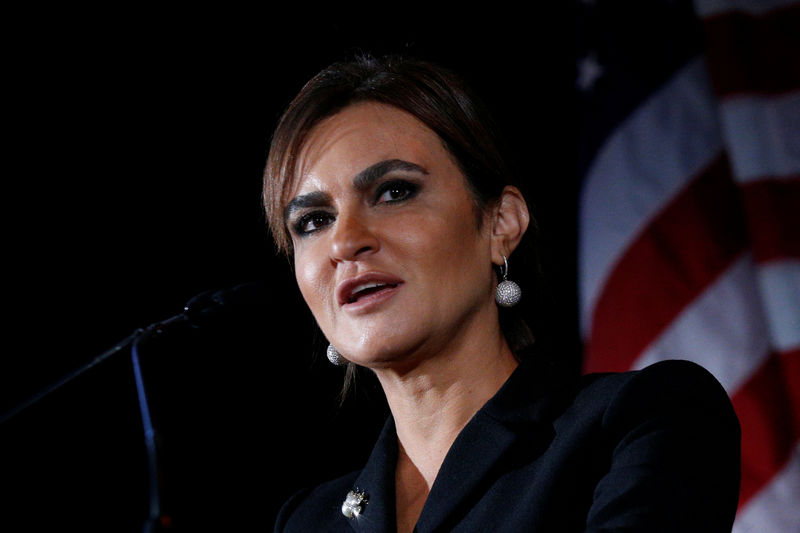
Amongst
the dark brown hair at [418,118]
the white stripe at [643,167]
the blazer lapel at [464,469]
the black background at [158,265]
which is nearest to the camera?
the blazer lapel at [464,469]

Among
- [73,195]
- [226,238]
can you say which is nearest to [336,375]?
[226,238]

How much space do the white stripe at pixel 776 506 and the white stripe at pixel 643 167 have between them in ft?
2.83

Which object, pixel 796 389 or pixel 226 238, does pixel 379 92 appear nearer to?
pixel 226 238

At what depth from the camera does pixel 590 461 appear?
1546 millimetres

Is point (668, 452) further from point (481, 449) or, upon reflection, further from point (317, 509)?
point (317, 509)

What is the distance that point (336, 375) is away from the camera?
10.6 feet

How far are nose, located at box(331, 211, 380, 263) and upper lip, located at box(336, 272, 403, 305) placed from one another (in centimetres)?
5

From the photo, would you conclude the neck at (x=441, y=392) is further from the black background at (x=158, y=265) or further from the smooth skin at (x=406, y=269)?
the black background at (x=158, y=265)

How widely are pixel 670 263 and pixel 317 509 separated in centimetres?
181

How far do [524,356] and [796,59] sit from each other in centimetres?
193

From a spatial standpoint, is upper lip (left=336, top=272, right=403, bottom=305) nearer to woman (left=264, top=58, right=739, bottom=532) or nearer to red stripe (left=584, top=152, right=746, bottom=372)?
woman (left=264, top=58, right=739, bottom=532)

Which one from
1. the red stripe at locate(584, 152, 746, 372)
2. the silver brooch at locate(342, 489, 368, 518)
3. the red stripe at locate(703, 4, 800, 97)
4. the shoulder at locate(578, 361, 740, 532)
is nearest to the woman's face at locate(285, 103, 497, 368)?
the silver brooch at locate(342, 489, 368, 518)

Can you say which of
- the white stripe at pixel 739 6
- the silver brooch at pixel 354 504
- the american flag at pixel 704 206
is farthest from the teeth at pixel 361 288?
the white stripe at pixel 739 6

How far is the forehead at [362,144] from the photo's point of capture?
193 cm
